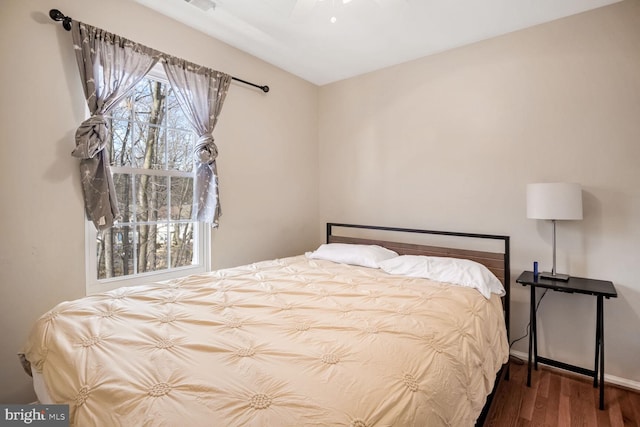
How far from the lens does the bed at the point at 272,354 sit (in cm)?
82

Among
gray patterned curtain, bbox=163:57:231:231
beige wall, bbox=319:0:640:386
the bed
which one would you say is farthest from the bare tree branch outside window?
beige wall, bbox=319:0:640:386

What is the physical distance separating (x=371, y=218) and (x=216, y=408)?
268cm

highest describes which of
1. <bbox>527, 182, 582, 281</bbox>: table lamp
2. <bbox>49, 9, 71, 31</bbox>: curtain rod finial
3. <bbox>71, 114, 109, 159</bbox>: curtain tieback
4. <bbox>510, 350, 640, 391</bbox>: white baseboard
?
<bbox>49, 9, 71, 31</bbox>: curtain rod finial

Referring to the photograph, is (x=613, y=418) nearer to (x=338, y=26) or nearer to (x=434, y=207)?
(x=434, y=207)

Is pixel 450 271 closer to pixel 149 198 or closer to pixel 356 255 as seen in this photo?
pixel 356 255

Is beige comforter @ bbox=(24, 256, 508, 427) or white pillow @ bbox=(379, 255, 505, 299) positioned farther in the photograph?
white pillow @ bbox=(379, 255, 505, 299)

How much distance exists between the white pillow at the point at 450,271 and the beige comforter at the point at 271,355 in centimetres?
15

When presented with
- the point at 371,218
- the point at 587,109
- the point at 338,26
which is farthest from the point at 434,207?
the point at 338,26

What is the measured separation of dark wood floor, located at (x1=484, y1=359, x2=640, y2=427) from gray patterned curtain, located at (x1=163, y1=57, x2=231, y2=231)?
8.06 feet

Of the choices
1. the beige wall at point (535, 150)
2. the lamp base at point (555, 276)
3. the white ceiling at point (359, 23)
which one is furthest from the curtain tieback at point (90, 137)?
the lamp base at point (555, 276)

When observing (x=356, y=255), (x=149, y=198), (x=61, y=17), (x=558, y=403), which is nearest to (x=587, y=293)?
(x=558, y=403)

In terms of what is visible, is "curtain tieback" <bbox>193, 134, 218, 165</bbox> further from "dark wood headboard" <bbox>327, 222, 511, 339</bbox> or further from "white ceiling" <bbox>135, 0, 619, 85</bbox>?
"dark wood headboard" <bbox>327, 222, 511, 339</bbox>

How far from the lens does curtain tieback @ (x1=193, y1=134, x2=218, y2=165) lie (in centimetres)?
246

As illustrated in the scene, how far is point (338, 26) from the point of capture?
7.99 feet
